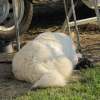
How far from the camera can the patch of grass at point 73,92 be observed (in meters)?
2.24

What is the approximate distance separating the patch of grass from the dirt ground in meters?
0.20

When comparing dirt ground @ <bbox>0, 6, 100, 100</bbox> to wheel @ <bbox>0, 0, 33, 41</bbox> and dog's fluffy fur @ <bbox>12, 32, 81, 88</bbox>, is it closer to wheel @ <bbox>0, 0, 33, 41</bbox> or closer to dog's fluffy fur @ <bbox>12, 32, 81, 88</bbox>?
dog's fluffy fur @ <bbox>12, 32, 81, 88</bbox>

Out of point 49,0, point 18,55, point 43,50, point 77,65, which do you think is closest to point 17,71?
point 18,55

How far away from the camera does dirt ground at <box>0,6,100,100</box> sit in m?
2.55

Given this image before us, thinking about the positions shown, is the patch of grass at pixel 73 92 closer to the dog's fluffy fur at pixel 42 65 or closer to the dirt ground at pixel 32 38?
the dog's fluffy fur at pixel 42 65

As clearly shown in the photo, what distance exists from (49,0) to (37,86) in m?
4.84

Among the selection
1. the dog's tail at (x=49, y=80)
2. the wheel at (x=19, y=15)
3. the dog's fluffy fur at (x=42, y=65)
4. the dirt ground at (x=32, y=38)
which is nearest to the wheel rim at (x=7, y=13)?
the wheel at (x=19, y=15)

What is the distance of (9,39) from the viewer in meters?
4.82

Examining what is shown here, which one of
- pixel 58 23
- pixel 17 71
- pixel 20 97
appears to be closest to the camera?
pixel 20 97

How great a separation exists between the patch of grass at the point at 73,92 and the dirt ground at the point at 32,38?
20cm

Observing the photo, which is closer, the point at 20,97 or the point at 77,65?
the point at 20,97

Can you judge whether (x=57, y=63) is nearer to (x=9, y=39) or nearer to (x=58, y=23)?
(x=9, y=39)

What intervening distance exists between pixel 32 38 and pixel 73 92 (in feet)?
11.8

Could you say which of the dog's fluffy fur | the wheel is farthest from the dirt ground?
the wheel
